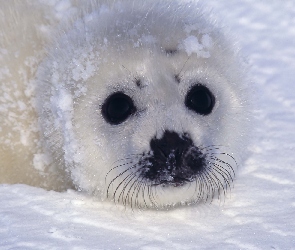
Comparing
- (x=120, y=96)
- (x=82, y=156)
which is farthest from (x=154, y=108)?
(x=82, y=156)

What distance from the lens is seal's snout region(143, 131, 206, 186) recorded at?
9.20ft

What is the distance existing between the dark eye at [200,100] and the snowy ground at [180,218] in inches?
20.2

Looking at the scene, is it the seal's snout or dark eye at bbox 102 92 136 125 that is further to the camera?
dark eye at bbox 102 92 136 125

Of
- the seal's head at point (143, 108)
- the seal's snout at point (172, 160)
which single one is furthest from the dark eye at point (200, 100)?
the seal's snout at point (172, 160)

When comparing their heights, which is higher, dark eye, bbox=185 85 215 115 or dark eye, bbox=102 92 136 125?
dark eye, bbox=185 85 215 115

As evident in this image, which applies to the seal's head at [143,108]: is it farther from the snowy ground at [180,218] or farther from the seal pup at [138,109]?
the snowy ground at [180,218]

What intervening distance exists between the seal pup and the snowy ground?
11 centimetres

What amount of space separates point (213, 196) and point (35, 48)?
130cm

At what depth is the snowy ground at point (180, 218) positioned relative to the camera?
8.89ft

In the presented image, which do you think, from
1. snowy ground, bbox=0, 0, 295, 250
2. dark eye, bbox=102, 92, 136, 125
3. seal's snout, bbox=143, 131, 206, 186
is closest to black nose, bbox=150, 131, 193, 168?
seal's snout, bbox=143, 131, 206, 186

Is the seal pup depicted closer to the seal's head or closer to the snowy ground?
the seal's head

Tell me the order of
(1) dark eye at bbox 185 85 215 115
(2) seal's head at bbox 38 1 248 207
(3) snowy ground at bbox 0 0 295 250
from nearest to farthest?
(3) snowy ground at bbox 0 0 295 250, (2) seal's head at bbox 38 1 248 207, (1) dark eye at bbox 185 85 215 115

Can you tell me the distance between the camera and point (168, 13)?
332cm

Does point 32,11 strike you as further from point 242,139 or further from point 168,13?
point 242,139
